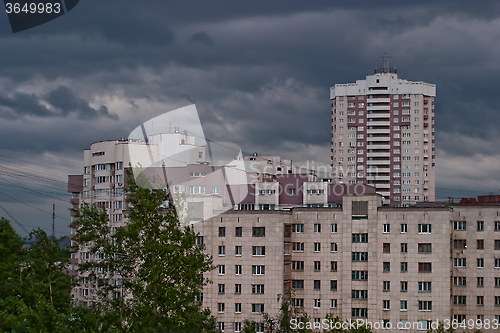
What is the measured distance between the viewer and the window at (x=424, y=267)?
59.0 m

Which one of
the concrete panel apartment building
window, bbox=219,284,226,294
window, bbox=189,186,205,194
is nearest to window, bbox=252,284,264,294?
the concrete panel apartment building

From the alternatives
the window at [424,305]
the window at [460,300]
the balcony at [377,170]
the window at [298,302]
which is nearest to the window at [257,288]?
the window at [298,302]

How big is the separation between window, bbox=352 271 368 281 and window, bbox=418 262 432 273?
511cm

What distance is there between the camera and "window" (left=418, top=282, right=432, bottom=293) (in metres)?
58.8

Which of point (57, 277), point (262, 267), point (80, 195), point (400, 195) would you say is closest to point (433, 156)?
point (400, 195)

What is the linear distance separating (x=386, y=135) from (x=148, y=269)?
11353 cm

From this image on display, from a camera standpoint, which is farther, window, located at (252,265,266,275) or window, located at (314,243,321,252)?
window, located at (314,243,321,252)

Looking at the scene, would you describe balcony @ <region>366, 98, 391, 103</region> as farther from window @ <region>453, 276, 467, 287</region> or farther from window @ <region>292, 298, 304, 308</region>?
window @ <region>292, 298, 304, 308</region>

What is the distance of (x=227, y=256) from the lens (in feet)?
200

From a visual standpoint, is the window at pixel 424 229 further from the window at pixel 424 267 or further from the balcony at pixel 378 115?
the balcony at pixel 378 115

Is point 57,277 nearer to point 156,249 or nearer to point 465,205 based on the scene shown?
point 156,249

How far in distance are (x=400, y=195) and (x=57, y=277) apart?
106 m

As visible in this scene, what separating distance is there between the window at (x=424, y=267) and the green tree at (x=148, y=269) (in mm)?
28655

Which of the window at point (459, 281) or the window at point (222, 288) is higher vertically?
the window at point (459, 281)
